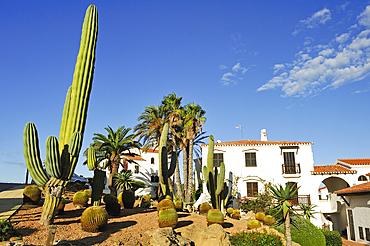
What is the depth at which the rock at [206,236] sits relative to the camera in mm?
13961

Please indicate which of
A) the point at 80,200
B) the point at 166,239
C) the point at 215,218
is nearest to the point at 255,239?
the point at 215,218

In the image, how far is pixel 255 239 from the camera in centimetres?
1573

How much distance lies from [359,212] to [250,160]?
11.6 meters

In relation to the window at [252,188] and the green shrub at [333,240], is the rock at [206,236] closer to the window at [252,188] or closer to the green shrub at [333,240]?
the green shrub at [333,240]

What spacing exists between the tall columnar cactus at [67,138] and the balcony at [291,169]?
23808 millimetres

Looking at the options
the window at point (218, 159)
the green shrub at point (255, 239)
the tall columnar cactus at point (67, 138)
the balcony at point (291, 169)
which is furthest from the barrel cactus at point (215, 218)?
the balcony at point (291, 169)

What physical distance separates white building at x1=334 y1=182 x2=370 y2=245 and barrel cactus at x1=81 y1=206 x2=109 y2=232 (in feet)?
63.5

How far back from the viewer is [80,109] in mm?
13516

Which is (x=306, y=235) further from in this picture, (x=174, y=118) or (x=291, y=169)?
(x=174, y=118)

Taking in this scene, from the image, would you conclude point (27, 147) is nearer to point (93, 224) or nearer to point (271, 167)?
point (93, 224)

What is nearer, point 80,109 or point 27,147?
point 27,147

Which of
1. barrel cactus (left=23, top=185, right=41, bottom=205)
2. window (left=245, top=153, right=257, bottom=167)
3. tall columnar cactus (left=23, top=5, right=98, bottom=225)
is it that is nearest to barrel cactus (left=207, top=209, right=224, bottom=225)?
tall columnar cactus (left=23, top=5, right=98, bottom=225)

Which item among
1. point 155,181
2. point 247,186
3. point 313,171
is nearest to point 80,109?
point 247,186

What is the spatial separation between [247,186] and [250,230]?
12.9 m
